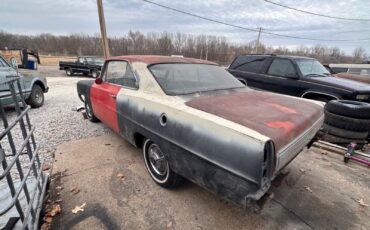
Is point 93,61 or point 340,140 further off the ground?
point 93,61

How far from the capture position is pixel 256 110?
2.12 m

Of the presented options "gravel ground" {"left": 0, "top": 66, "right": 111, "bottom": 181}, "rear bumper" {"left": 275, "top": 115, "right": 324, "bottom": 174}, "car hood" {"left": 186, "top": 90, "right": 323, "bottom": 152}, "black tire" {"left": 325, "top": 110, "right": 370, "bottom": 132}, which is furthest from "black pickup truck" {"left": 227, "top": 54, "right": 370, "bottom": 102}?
"gravel ground" {"left": 0, "top": 66, "right": 111, "bottom": 181}

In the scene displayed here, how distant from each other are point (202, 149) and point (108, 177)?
184 cm

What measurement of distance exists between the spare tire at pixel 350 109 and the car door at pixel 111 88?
3.88m

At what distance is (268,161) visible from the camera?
160 centimetres

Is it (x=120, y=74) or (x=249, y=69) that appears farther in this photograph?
(x=249, y=69)

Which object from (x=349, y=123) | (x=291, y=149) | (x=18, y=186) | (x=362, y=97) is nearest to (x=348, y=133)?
(x=349, y=123)

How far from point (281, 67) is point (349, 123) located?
8.73 feet

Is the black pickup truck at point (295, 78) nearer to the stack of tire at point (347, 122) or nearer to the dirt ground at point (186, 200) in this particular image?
the stack of tire at point (347, 122)

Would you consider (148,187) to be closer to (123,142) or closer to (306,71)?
(123,142)

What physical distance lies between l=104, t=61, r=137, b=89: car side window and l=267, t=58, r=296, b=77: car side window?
4.57 m

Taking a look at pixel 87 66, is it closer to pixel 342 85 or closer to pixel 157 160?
pixel 157 160

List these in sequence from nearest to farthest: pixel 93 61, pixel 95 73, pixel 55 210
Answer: pixel 55 210 → pixel 95 73 → pixel 93 61

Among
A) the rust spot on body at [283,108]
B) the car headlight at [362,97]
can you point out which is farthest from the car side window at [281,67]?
the rust spot on body at [283,108]
